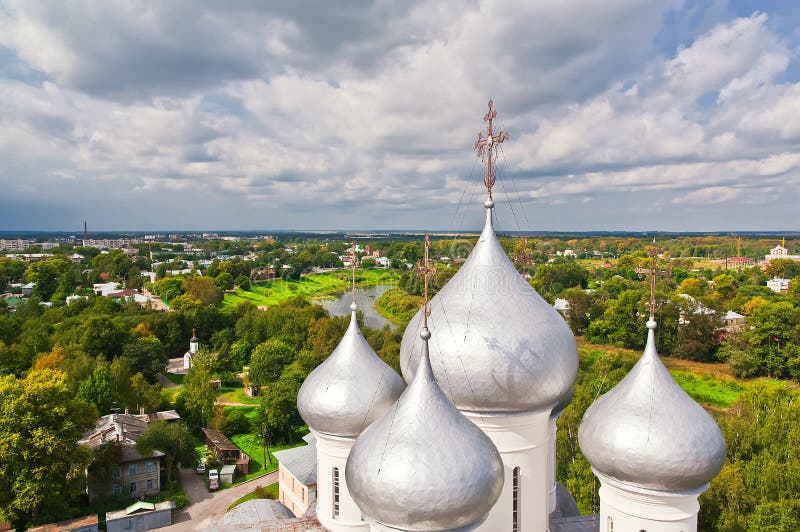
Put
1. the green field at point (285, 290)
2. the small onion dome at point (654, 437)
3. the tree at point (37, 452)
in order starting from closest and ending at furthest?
the small onion dome at point (654, 437)
the tree at point (37, 452)
the green field at point (285, 290)

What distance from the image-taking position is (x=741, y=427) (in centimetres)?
2380

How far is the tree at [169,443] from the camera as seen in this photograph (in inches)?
987

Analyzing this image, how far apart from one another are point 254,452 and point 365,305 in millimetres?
33609

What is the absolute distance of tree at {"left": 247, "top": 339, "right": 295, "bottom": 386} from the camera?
39.1m

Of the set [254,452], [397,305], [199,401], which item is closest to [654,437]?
[254,452]

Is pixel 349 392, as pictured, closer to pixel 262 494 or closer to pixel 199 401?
pixel 262 494

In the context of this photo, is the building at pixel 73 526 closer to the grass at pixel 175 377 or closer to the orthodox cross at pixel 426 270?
the orthodox cross at pixel 426 270

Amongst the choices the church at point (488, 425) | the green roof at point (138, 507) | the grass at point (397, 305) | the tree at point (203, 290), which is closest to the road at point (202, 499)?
the green roof at point (138, 507)

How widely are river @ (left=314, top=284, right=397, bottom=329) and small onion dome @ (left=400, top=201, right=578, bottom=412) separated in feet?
152

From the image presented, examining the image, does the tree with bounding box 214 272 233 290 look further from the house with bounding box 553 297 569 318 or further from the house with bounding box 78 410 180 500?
the house with bounding box 78 410 180 500

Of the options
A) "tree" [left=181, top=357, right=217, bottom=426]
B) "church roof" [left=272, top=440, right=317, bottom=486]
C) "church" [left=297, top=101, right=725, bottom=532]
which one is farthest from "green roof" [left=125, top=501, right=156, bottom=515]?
"church" [left=297, top=101, right=725, bottom=532]

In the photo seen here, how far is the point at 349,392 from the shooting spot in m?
11.4

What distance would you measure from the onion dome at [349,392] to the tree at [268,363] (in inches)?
1122

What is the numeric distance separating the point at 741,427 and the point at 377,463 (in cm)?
2227
